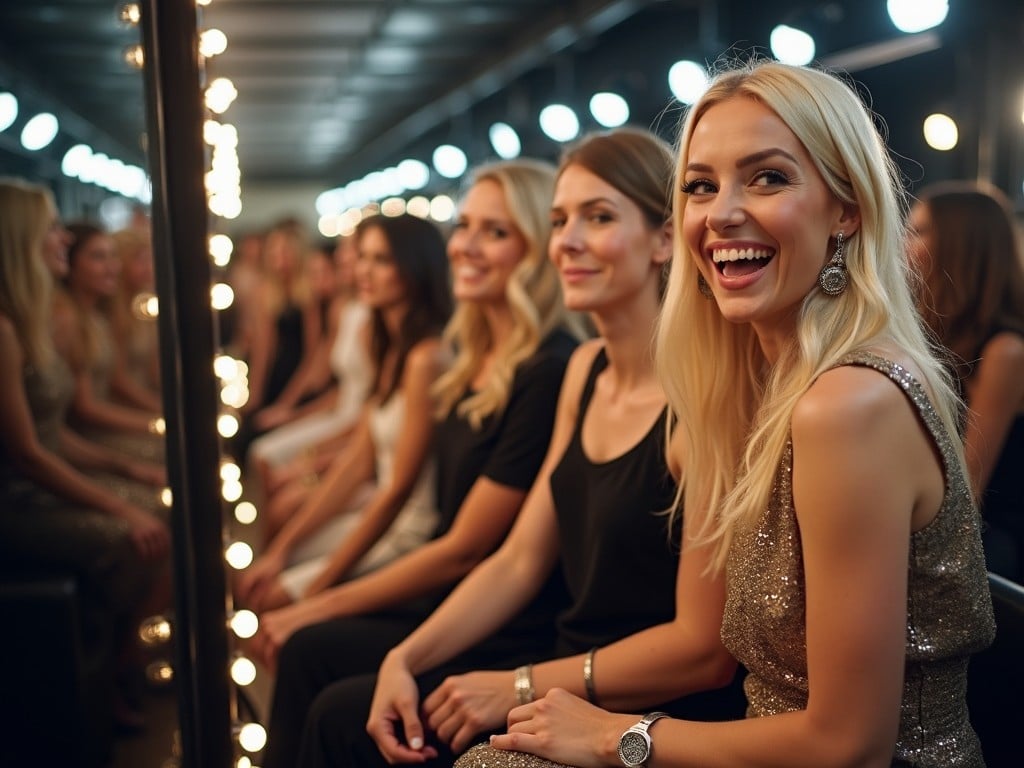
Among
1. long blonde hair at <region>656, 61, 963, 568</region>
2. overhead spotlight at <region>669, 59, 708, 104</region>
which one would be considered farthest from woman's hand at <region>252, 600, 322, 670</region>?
overhead spotlight at <region>669, 59, 708, 104</region>

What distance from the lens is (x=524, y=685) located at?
177 centimetres

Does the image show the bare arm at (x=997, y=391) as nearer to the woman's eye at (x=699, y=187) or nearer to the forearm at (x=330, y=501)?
the woman's eye at (x=699, y=187)

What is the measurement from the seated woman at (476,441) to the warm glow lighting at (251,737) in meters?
0.32

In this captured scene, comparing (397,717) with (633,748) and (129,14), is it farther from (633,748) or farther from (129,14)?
(129,14)

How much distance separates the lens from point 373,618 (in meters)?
2.45

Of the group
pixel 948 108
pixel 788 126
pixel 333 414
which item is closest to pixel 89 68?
pixel 788 126

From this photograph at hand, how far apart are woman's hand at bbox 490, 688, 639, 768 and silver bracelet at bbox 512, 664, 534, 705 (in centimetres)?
14

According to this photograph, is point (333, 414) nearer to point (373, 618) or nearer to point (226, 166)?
point (373, 618)

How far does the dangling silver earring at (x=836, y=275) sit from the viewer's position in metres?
1.37

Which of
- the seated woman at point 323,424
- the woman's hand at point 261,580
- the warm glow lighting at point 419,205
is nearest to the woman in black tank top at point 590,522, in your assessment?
the woman's hand at point 261,580

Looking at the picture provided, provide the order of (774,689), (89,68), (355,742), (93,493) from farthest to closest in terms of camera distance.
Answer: (93,493), (89,68), (355,742), (774,689)

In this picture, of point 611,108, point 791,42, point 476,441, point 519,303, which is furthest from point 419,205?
point 476,441

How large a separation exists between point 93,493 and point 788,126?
1643mm

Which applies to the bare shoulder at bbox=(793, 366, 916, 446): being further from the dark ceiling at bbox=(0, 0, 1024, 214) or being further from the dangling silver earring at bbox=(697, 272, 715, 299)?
the dark ceiling at bbox=(0, 0, 1024, 214)
